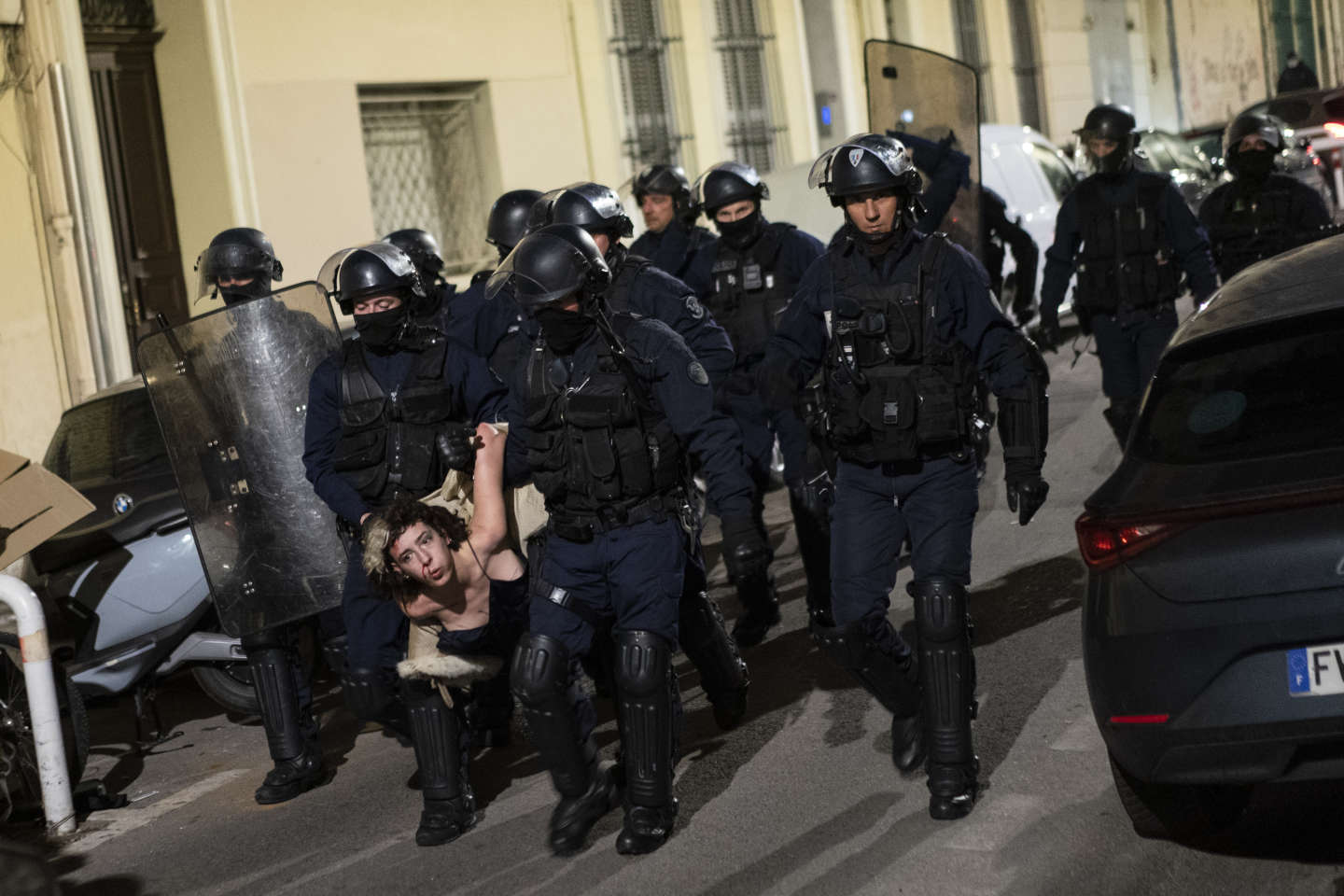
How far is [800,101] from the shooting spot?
1962 centimetres

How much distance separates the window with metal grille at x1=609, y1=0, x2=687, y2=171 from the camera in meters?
17.5

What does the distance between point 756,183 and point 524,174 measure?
8868 millimetres

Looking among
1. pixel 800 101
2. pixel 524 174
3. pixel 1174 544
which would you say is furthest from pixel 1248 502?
pixel 800 101

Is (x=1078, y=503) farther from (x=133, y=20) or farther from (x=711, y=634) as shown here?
(x=133, y=20)

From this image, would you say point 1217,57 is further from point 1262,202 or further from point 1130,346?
point 1130,346

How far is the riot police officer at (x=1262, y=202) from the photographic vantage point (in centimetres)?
895

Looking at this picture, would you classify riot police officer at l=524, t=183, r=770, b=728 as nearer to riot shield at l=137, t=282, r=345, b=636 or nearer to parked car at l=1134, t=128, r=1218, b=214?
riot shield at l=137, t=282, r=345, b=636

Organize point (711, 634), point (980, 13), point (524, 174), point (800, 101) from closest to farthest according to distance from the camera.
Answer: point (711, 634) < point (524, 174) < point (800, 101) < point (980, 13)

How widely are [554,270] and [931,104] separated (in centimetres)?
381

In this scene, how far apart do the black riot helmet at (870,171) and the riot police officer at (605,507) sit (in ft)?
2.19

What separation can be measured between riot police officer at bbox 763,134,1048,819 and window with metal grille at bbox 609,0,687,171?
1227 centimetres

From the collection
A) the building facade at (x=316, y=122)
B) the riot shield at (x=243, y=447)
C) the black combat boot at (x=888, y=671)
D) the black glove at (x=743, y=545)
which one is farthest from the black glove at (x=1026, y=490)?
the building facade at (x=316, y=122)

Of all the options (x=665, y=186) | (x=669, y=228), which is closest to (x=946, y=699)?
(x=669, y=228)

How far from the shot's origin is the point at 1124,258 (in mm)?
7984
